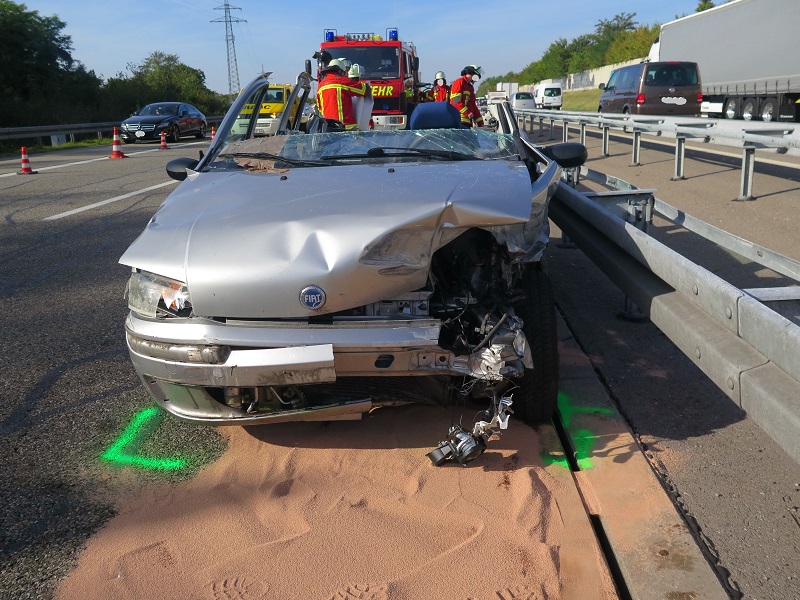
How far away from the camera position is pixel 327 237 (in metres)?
3.16

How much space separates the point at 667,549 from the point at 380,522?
1.07 meters

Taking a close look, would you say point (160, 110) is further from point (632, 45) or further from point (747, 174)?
point (632, 45)

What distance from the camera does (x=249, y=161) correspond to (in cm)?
454

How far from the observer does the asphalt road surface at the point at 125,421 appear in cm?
283

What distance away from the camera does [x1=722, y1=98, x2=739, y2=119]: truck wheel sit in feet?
86.3

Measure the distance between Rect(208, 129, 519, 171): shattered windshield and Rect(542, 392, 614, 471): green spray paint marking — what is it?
1.50 m

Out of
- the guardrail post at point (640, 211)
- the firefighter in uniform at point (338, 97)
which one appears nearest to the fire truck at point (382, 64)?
the firefighter in uniform at point (338, 97)

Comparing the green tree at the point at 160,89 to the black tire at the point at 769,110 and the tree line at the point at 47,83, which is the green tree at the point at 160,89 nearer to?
the tree line at the point at 47,83

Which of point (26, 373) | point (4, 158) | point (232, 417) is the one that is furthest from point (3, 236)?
point (4, 158)

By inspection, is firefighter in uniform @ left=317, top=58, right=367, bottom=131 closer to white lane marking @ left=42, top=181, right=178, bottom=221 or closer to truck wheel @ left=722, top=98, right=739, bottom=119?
white lane marking @ left=42, top=181, right=178, bottom=221

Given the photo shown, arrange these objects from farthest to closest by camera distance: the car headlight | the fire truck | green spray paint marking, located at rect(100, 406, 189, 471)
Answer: the fire truck
green spray paint marking, located at rect(100, 406, 189, 471)
the car headlight

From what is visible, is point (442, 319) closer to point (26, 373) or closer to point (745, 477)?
point (745, 477)

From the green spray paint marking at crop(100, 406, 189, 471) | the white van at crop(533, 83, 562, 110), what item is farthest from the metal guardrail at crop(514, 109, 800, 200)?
the white van at crop(533, 83, 562, 110)

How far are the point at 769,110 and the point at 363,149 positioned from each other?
2307cm
